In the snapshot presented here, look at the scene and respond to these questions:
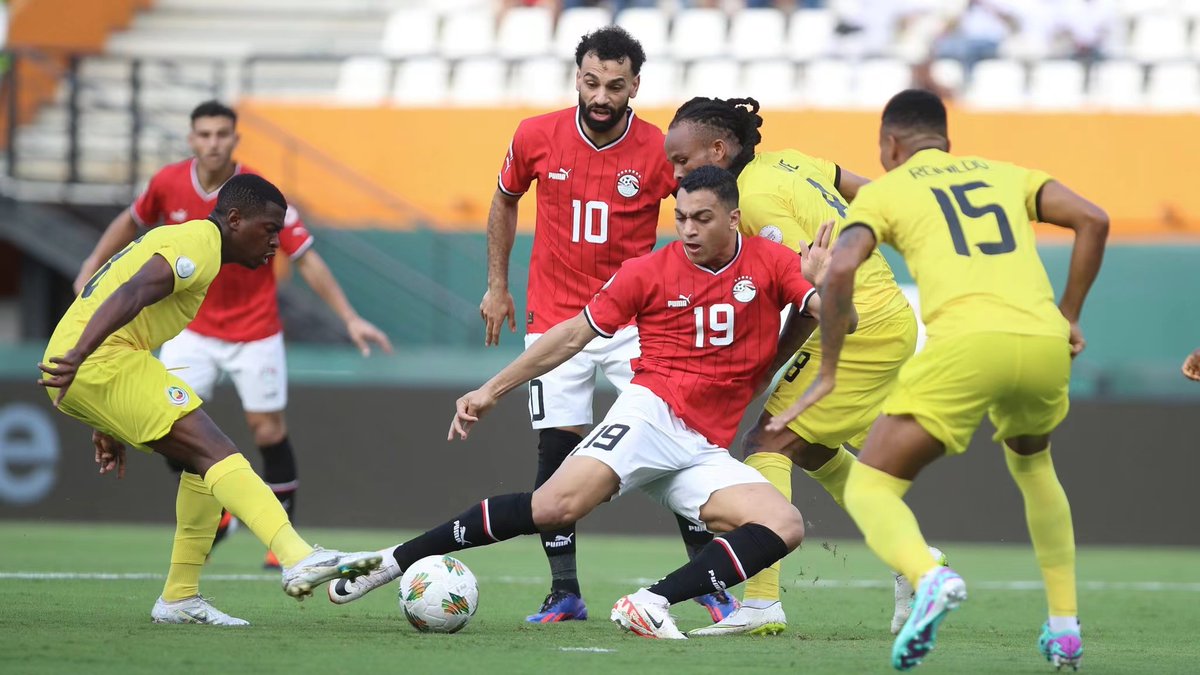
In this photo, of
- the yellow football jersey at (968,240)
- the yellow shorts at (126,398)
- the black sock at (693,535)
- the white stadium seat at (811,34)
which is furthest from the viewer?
Answer: the white stadium seat at (811,34)

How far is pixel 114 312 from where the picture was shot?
632 cm

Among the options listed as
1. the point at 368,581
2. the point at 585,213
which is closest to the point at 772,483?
the point at 585,213

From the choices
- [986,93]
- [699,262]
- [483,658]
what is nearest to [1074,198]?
[699,262]

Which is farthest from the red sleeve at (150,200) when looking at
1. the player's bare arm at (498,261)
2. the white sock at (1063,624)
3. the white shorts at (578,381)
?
the white sock at (1063,624)

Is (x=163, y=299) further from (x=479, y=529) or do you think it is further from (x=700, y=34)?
(x=700, y=34)

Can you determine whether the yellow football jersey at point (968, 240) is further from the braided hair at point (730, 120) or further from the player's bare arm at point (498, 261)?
the player's bare arm at point (498, 261)

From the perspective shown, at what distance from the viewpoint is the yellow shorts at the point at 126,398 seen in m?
6.55

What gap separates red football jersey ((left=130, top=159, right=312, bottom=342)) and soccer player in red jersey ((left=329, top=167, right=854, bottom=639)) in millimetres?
3548

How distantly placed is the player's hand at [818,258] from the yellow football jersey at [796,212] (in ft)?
1.29

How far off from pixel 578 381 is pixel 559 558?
2.78ft

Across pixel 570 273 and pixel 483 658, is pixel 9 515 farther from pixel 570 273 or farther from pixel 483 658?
pixel 483 658

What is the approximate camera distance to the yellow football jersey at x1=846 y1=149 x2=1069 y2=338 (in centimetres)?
571

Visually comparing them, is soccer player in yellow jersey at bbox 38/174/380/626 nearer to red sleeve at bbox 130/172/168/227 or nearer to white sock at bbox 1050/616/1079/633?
white sock at bbox 1050/616/1079/633

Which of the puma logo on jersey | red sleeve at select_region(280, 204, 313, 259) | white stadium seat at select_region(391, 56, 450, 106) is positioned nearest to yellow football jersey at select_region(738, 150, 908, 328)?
the puma logo on jersey
